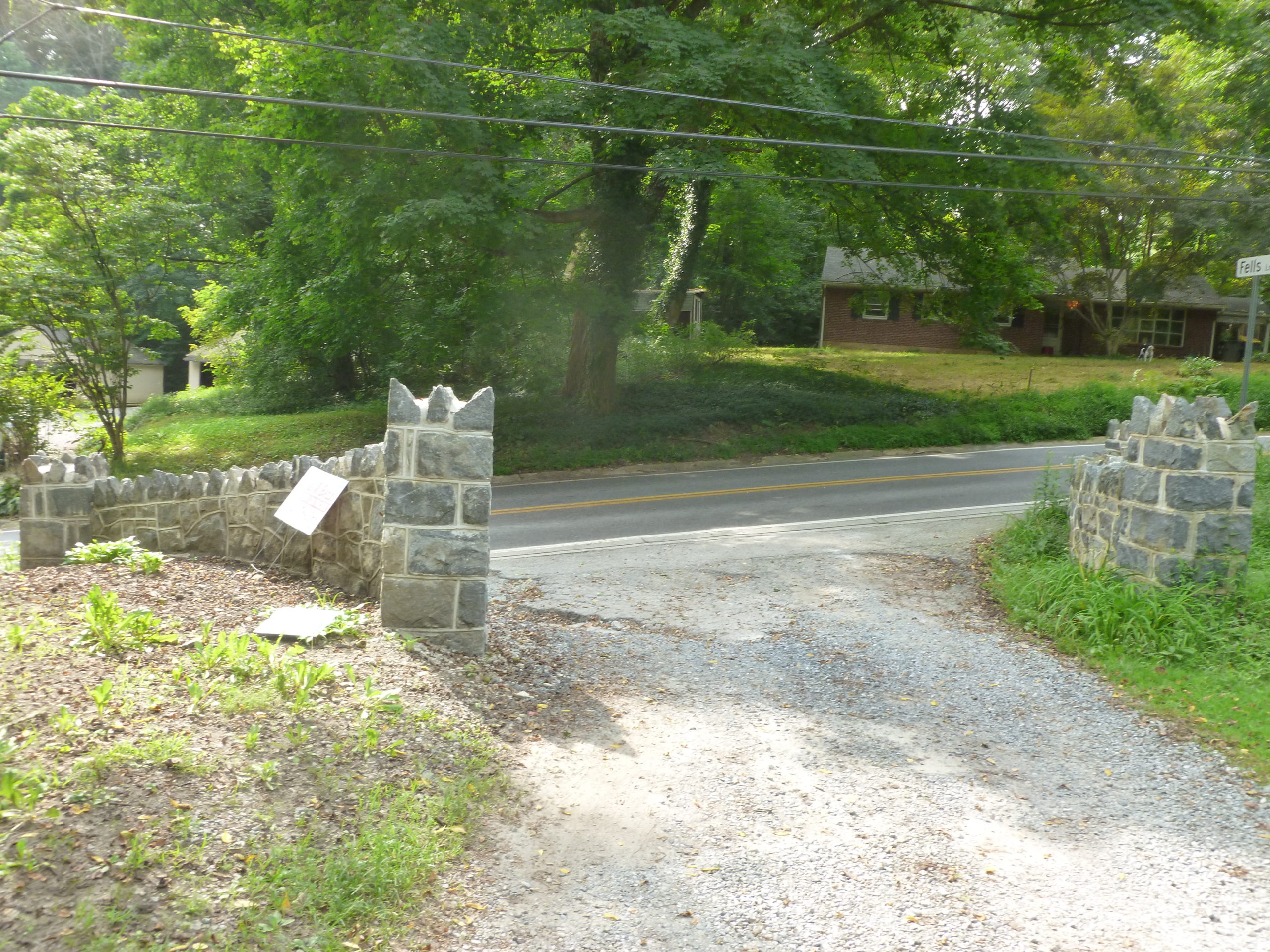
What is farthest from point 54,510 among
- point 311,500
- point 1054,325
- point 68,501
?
point 1054,325

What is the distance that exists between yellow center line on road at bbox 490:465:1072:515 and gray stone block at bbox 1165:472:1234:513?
24.6 ft

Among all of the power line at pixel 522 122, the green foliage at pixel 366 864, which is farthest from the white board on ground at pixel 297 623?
the power line at pixel 522 122

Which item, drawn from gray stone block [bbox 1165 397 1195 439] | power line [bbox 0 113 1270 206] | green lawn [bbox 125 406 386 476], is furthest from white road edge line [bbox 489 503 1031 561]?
green lawn [bbox 125 406 386 476]

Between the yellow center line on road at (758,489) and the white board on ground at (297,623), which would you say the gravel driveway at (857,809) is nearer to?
the white board on ground at (297,623)

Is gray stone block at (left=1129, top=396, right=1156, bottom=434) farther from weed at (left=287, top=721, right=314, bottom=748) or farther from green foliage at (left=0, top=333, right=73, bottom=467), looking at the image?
green foliage at (left=0, top=333, right=73, bottom=467)

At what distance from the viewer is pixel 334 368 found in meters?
28.0

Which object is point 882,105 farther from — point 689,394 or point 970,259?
point 689,394

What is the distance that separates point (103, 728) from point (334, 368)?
2451cm

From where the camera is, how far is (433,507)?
21.7 feet

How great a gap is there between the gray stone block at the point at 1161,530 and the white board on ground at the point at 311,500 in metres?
6.38

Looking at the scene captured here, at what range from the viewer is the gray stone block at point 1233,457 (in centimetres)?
801

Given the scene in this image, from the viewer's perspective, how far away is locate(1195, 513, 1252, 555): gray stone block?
26.5 ft

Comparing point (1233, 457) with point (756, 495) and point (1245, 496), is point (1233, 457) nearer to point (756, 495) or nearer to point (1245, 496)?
point (1245, 496)

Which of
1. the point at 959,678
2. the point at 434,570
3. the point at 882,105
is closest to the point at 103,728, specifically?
the point at 434,570
